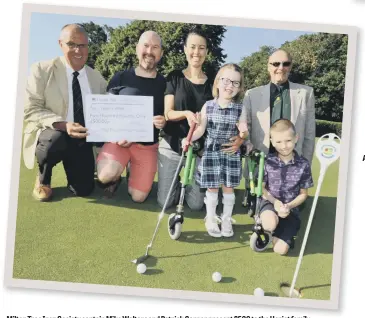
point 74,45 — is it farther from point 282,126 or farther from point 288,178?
point 288,178

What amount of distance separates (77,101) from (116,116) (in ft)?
1.44

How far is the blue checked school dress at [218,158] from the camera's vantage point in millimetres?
4219

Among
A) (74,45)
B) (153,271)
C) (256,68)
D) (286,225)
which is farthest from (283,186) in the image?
(74,45)

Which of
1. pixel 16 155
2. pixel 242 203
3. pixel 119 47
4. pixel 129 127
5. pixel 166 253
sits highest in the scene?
pixel 119 47

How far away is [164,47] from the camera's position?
438 centimetres

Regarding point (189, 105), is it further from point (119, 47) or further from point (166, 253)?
point (166, 253)

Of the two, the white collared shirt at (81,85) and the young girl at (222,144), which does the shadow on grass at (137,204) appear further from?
the white collared shirt at (81,85)

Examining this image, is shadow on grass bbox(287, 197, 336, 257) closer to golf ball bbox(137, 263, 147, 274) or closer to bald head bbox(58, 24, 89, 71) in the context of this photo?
golf ball bbox(137, 263, 147, 274)

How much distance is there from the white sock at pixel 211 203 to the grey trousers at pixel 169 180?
9.7 inches

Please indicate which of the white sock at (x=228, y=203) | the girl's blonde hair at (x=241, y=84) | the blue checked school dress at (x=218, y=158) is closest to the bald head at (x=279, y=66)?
the girl's blonde hair at (x=241, y=84)

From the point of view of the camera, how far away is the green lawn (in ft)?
12.9

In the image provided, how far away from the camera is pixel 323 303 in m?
4.01

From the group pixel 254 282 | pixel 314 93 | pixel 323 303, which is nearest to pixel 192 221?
pixel 254 282

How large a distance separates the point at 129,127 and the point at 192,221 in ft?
3.67
